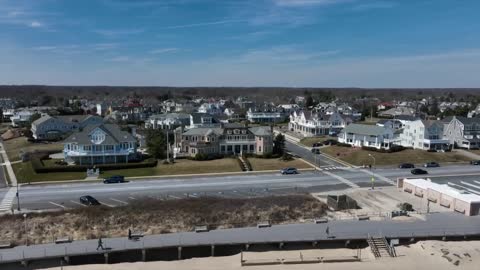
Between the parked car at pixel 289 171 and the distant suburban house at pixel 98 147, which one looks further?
the distant suburban house at pixel 98 147

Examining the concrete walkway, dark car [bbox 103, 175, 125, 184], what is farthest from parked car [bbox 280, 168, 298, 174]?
the concrete walkway

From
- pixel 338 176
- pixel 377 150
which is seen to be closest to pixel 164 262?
pixel 338 176

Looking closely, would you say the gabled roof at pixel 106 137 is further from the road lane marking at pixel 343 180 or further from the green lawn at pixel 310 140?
the green lawn at pixel 310 140

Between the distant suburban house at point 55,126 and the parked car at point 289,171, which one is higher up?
the distant suburban house at point 55,126

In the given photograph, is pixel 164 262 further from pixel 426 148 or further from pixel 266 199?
pixel 426 148

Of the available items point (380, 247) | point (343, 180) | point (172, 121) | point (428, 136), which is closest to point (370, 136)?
point (428, 136)

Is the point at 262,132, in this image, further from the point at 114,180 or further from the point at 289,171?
the point at 114,180

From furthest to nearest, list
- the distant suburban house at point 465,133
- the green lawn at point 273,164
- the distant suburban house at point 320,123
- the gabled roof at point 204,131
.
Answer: the distant suburban house at point 320,123
the distant suburban house at point 465,133
the gabled roof at point 204,131
the green lawn at point 273,164

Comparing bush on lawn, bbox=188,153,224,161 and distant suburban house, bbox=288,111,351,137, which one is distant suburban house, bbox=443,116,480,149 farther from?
bush on lawn, bbox=188,153,224,161

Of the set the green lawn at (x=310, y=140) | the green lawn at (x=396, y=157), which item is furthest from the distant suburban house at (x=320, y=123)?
the green lawn at (x=396, y=157)
